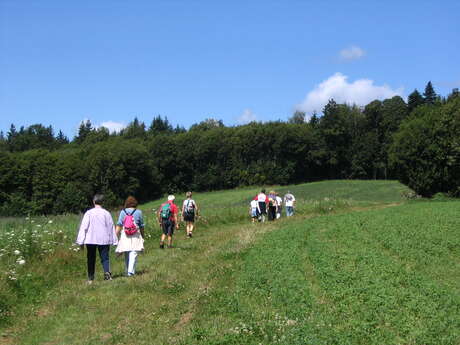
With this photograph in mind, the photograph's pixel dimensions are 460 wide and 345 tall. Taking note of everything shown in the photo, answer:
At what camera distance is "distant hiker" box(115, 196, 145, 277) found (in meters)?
12.2

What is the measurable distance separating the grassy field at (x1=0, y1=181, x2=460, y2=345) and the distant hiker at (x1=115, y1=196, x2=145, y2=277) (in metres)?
0.46

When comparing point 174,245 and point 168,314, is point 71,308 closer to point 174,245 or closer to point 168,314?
point 168,314

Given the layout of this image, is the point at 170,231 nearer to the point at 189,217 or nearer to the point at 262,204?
the point at 189,217

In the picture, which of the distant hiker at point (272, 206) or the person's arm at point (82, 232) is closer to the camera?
the person's arm at point (82, 232)

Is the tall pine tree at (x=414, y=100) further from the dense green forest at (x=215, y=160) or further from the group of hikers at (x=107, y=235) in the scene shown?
the group of hikers at (x=107, y=235)

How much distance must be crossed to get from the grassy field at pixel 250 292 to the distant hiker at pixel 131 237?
46 centimetres

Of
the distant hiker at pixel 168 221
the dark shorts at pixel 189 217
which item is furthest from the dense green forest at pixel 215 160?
the distant hiker at pixel 168 221

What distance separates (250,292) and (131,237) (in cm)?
447

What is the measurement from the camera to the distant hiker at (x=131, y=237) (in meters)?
12.2

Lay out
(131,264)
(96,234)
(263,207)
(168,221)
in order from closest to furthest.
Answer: (96,234) < (131,264) < (168,221) < (263,207)

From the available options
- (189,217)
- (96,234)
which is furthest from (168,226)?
(96,234)

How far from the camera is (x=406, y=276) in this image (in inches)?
388

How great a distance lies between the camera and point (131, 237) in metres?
12.3

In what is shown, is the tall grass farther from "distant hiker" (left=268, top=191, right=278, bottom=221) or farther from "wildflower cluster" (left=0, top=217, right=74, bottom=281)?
"distant hiker" (left=268, top=191, right=278, bottom=221)
